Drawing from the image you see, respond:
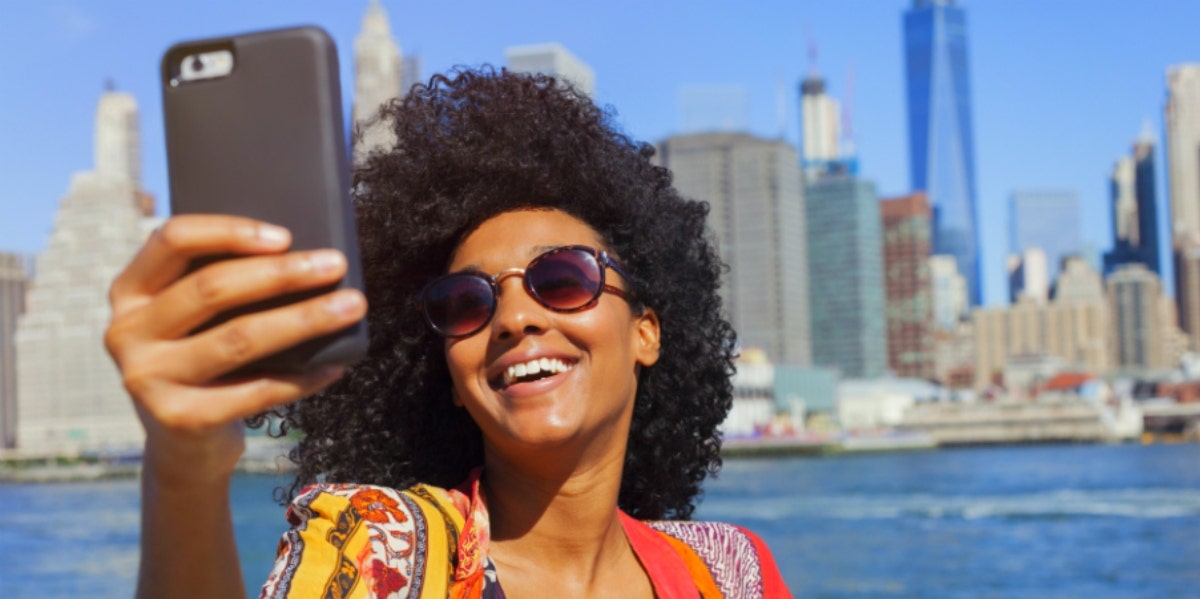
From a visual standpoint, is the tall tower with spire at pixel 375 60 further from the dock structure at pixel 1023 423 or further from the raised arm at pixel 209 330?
the raised arm at pixel 209 330

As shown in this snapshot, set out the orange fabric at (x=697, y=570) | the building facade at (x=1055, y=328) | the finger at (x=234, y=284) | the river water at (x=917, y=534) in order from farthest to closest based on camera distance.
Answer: the building facade at (x=1055, y=328)
the river water at (x=917, y=534)
the orange fabric at (x=697, y=570)
the finger at (x=234, y=284)

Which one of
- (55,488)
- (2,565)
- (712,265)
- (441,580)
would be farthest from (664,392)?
(55,488)

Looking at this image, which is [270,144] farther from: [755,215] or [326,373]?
[755,215]

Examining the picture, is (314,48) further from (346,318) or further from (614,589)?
(614,589)

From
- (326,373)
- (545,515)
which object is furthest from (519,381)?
(326,373)

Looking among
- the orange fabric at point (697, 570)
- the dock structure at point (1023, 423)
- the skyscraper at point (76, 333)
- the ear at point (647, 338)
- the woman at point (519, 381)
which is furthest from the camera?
the skyscraper at point (76, 333)

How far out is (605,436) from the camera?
2.10 metres

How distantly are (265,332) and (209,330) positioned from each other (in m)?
0.05

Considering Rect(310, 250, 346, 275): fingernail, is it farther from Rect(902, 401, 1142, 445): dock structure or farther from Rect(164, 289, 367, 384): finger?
Rect(902, 401, 1142, 445): dock structure

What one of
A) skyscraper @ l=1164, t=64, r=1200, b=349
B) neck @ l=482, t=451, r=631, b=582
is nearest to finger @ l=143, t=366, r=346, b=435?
neck @ l=482, t=451, r=631, b=582

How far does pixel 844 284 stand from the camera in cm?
14812

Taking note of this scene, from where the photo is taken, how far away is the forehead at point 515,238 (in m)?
2.05

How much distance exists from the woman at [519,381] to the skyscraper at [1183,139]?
198865 millimetres

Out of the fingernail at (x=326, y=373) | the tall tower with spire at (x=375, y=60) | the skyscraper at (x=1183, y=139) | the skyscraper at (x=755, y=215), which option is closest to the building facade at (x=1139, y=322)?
the skyscraper at (x=1183, y=139)
